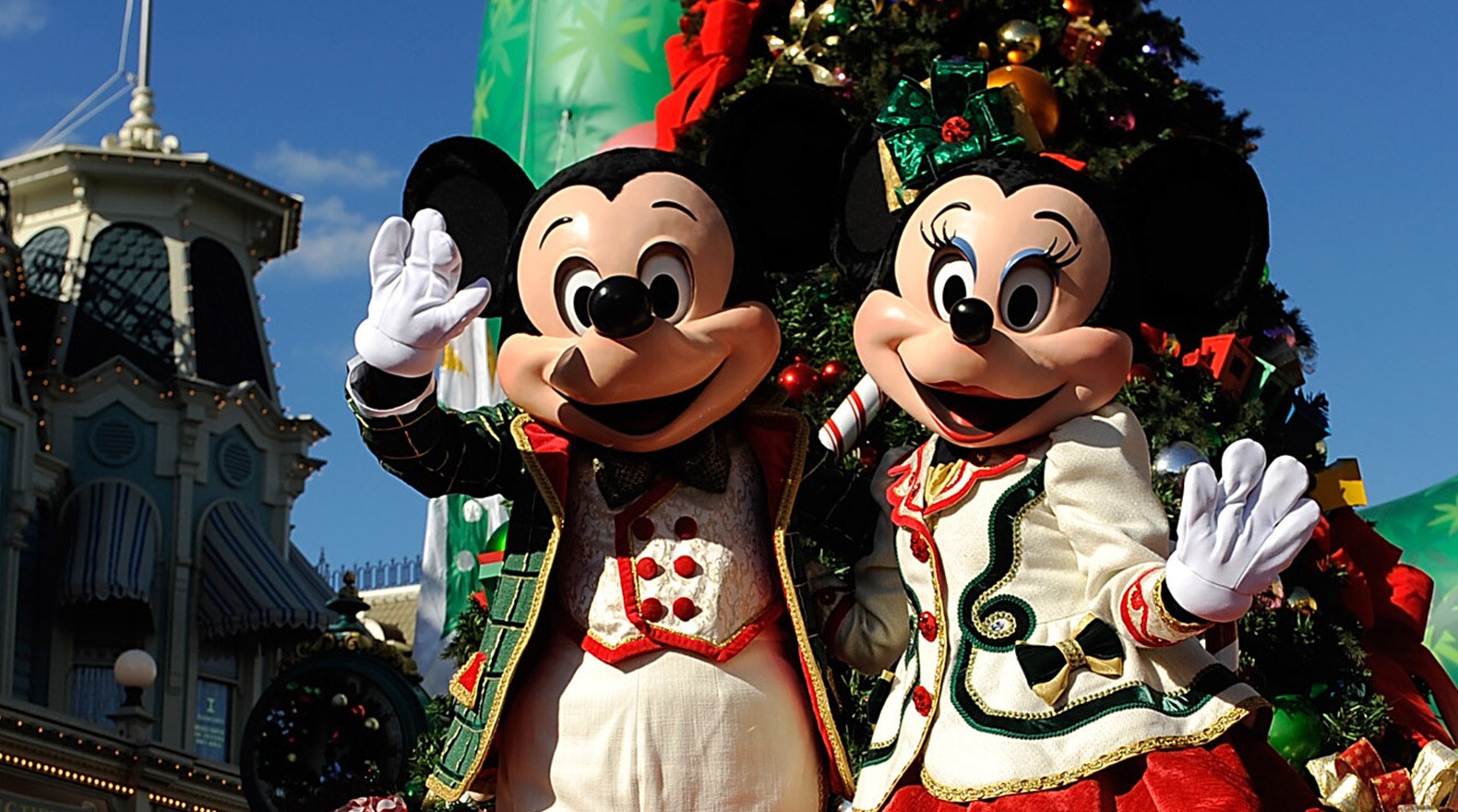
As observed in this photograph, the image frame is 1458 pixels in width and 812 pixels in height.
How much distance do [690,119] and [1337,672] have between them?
2.38m

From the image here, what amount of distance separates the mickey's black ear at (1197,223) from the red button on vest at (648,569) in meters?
1.21

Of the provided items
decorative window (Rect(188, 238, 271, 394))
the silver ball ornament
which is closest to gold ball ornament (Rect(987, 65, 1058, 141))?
the silver ball ornament

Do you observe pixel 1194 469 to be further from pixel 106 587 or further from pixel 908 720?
pixel 106 587

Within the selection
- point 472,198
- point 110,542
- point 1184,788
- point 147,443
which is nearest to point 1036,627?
point 1184,788

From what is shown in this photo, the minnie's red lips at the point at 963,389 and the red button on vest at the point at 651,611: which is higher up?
the minnie's red lips at the point at 963,389

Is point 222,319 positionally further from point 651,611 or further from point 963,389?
point 963,389

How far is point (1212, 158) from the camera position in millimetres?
3971

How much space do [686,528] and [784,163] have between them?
89 centimetres

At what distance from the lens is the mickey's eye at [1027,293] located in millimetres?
3662

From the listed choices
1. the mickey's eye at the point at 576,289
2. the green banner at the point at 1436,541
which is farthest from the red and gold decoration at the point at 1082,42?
the green banner at the point at 1436,541

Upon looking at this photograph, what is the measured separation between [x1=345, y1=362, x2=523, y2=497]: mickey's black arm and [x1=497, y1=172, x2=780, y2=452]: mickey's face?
0.42ft

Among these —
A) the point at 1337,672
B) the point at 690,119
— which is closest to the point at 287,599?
the point at 690,119

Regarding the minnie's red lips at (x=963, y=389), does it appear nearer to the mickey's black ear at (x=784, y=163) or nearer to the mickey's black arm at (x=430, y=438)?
the mickey's black ear at (x=784, y=163)

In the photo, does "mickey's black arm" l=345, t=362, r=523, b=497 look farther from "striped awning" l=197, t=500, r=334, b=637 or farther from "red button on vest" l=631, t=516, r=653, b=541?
"striped awning" l=197, t=500, r=334, b=637
